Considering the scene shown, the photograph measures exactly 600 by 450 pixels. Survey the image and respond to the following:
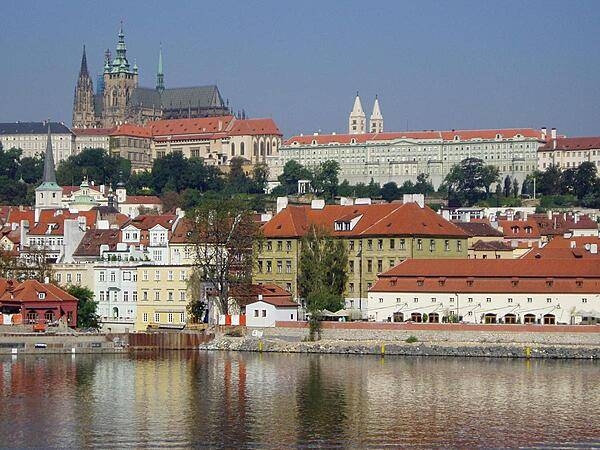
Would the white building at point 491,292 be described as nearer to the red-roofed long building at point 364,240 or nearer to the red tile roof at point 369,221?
the red-roofed long building at point 364,240

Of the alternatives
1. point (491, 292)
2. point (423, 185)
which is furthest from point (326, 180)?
point (491, 292)

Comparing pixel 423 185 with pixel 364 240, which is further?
pixel 423 185

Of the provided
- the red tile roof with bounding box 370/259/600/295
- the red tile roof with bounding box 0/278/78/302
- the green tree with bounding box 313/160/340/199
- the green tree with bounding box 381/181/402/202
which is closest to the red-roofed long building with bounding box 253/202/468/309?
the red tile roof with bounding box 370/259/600/295

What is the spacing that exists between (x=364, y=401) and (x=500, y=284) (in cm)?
1696

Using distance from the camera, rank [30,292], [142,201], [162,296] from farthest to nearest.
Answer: [142,201] < [162,296] < [30,292]

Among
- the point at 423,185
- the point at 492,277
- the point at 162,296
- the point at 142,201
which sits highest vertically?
the point at 423,185

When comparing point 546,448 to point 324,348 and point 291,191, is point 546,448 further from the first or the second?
point 291,191

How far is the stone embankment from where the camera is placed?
5606cm

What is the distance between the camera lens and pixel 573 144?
191 meters

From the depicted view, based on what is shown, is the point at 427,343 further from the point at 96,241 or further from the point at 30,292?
the point at 96,241

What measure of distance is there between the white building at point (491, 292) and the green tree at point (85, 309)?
11.4 metres

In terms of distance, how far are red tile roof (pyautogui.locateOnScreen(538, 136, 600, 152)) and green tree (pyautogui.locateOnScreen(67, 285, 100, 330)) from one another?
12963 centimetres

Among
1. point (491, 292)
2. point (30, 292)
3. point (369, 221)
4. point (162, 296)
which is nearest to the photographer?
point (491, 292)

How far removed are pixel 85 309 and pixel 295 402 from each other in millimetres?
21882
